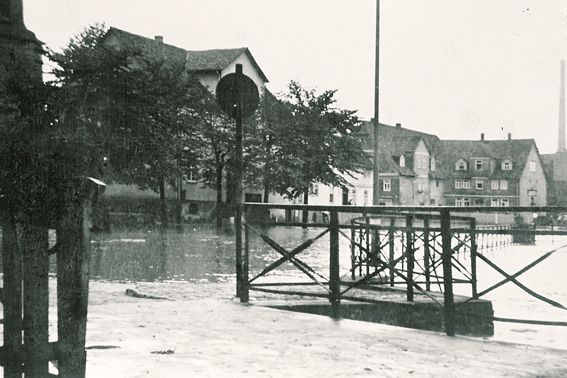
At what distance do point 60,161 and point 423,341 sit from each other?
391 cm

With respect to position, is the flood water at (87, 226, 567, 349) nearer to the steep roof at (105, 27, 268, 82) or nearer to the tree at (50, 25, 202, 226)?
the tree at (50, 25, 202, 226)

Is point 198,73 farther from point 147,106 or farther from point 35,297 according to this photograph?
point 35,297

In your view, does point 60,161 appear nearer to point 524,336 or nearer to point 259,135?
point 524,336

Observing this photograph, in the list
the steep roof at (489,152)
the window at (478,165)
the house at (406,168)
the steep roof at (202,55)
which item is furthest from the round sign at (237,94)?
the window at (478,165)

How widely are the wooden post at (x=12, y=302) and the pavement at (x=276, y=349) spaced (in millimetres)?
1190

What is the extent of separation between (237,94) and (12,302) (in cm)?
616

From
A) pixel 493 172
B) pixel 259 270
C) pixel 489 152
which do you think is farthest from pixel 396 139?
pixel 259 270

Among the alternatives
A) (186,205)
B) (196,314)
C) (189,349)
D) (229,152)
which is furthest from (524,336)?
(186,205)

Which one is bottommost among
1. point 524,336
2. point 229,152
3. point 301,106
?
point 524,336

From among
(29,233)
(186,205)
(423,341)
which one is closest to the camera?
(29,233)

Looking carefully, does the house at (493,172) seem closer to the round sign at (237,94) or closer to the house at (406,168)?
the house at (406,168)

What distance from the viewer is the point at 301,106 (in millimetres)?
47750

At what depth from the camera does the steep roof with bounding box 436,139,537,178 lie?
274 ft

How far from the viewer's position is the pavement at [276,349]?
14.9ft
